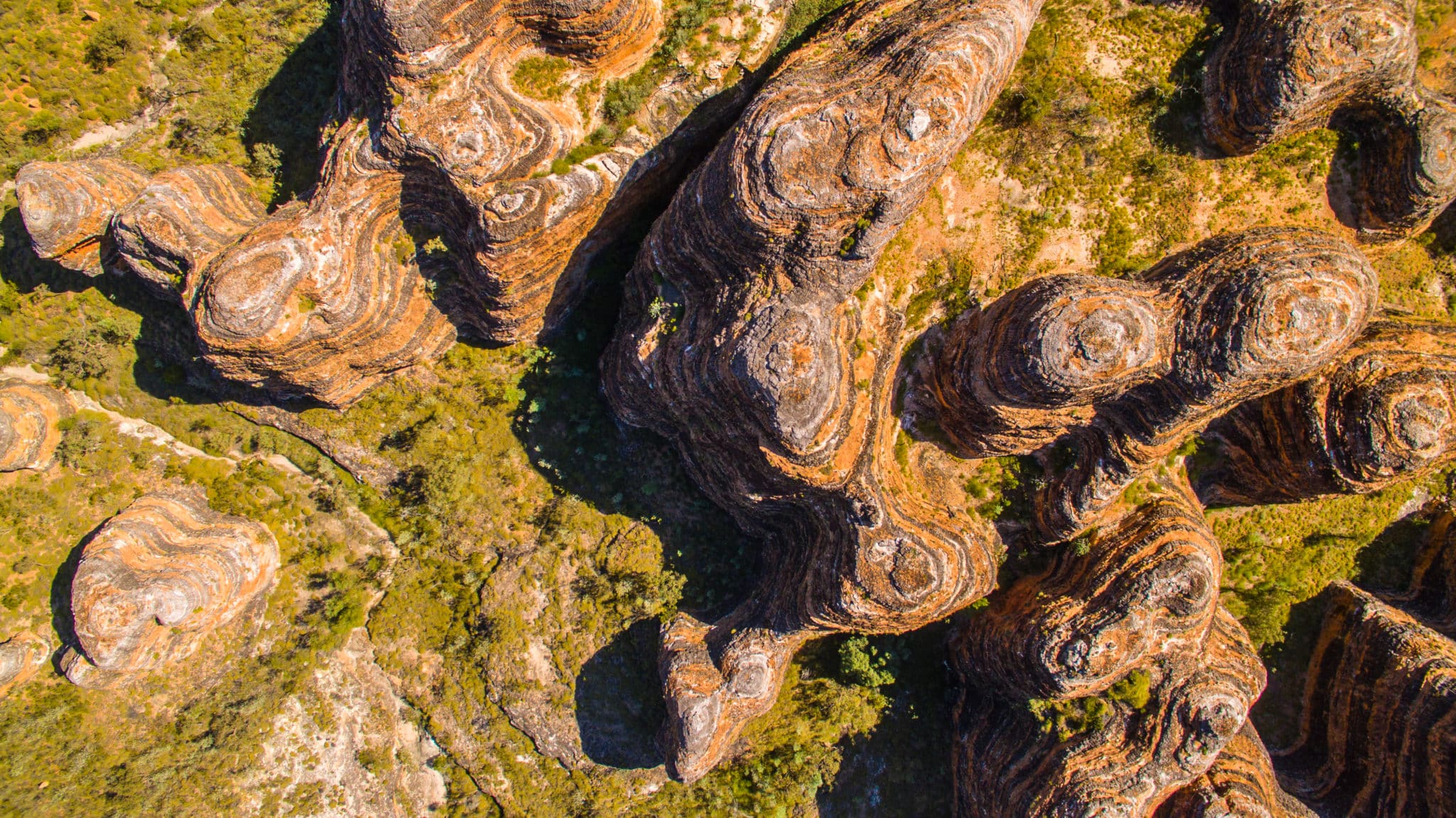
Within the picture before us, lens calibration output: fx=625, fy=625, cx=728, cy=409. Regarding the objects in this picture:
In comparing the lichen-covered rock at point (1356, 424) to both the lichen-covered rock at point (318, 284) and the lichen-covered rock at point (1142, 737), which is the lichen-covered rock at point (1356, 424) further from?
the lichen-covered rock at point (318, 284)

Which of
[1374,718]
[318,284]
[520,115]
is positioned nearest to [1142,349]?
[1374,718]

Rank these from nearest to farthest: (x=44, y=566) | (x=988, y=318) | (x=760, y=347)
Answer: (x=760, y=347)
(x=988, y=318)
(x=44, y=566)

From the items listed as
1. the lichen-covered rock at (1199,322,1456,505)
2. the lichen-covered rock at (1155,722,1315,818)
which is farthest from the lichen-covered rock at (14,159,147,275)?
the lichen-covered rock at (1155,722,1315,818)

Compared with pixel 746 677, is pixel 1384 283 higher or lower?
higher

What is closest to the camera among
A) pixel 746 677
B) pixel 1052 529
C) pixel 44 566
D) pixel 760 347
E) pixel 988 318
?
pixel 760 347

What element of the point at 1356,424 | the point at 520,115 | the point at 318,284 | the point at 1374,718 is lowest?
the point at 318,284

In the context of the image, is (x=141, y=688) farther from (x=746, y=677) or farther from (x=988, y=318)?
(x=988, y=318)

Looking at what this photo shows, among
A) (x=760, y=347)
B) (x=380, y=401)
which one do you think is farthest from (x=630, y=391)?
(x=380, y=401)

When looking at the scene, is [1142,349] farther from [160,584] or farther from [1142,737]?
[160,584]
